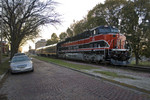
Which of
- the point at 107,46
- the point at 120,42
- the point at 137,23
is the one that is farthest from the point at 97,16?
the point at 107,46

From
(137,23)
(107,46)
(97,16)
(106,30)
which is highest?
(97,16)

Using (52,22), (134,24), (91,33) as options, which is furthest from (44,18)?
(134,24)

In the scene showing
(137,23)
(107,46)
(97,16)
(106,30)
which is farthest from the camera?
(97,16)

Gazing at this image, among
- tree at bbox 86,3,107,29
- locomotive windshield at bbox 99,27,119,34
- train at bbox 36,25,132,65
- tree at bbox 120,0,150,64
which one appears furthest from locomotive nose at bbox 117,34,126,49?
tree at bbox 86,3,107,29

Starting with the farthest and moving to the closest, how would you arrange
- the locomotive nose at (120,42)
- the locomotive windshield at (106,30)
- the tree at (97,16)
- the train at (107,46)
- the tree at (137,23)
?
the tree at (97,16)
the tree at (137,23)
the locomotive windshield at (106,30)
the locomotive nose at (120,42)
the train at (107,46)

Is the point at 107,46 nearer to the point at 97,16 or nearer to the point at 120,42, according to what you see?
the point at 120,42

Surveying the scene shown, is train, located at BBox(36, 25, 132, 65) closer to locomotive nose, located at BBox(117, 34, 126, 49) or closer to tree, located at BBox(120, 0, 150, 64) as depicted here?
locomotive nose, located at BBox(117, 34, 126, 49)

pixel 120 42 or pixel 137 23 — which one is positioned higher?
pixel 137 23

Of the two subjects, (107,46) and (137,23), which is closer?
(107,46)

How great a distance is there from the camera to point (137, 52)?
20922mm

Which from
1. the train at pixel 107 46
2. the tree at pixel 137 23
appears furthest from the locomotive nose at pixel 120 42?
the tree at pixel 137 23

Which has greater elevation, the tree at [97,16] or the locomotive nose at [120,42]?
the tree at [97,16]

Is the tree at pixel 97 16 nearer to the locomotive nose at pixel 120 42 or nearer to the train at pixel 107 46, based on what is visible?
the train at pixel 107 46

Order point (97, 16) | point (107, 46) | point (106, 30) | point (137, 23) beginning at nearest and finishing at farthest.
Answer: point (107, 46) → point (106, 30) → point (137, 23) → point (97, 16)
